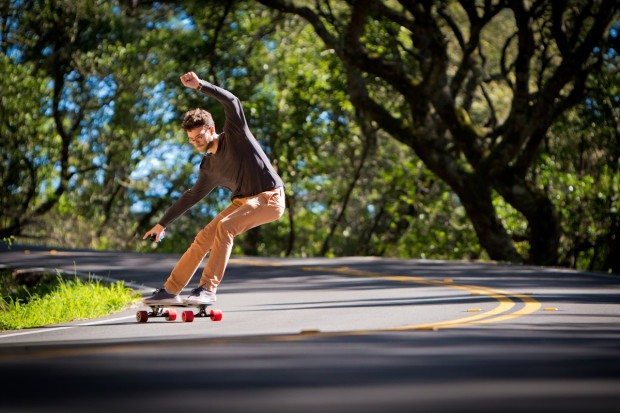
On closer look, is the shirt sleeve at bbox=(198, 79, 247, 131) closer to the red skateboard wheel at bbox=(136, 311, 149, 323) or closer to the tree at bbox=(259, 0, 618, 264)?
the red skateboard wheel at bbox=(136, 311, 149, 323)

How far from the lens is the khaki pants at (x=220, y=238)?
11625mm

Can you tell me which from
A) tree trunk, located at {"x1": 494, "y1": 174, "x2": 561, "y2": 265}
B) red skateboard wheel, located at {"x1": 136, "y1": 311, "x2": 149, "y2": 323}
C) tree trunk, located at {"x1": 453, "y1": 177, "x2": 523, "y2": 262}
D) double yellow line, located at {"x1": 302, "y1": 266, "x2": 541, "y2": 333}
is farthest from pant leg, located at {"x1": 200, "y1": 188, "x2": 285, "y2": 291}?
tree trunk, located at {"x1": 453, "y1": 177, "x2": 523, "y2": 262}

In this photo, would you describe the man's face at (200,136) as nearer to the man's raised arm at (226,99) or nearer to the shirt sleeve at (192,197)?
the man's raised arm at (226,99)


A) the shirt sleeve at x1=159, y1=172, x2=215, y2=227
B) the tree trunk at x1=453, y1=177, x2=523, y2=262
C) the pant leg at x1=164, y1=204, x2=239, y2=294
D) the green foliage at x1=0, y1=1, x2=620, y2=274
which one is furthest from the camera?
the green foliage at x1=0, y1=1, x2=620, y2=274

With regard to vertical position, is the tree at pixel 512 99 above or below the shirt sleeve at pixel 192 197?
above

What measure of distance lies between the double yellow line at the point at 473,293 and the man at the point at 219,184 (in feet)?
6.13

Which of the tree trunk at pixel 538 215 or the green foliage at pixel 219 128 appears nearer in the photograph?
the tree trunk at pixel 538 215

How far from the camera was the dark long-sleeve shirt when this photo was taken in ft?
38.1

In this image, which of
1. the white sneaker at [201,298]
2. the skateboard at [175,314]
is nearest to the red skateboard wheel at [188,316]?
the skateboard at [175,314]

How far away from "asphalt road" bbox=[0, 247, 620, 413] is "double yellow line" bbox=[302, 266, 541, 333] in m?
0.02

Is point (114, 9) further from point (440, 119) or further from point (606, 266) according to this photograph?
point (606, 266)

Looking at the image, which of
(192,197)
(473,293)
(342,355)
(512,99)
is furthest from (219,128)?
(342,355)

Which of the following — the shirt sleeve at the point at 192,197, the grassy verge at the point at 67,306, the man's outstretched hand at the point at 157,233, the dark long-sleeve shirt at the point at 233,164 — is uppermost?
the dark long-sleeve shirt at the point at 233,164

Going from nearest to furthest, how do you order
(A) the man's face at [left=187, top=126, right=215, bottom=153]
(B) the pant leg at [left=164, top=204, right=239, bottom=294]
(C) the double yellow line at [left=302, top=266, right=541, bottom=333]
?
(C) the double yellow line at [left=302, top=266, right=541, bottom=333], (A) the man's face at [left=187, top=126, right=215, bottom=153], (B) the pant leg at [left=164, top=204, right=239, bottom=294]
